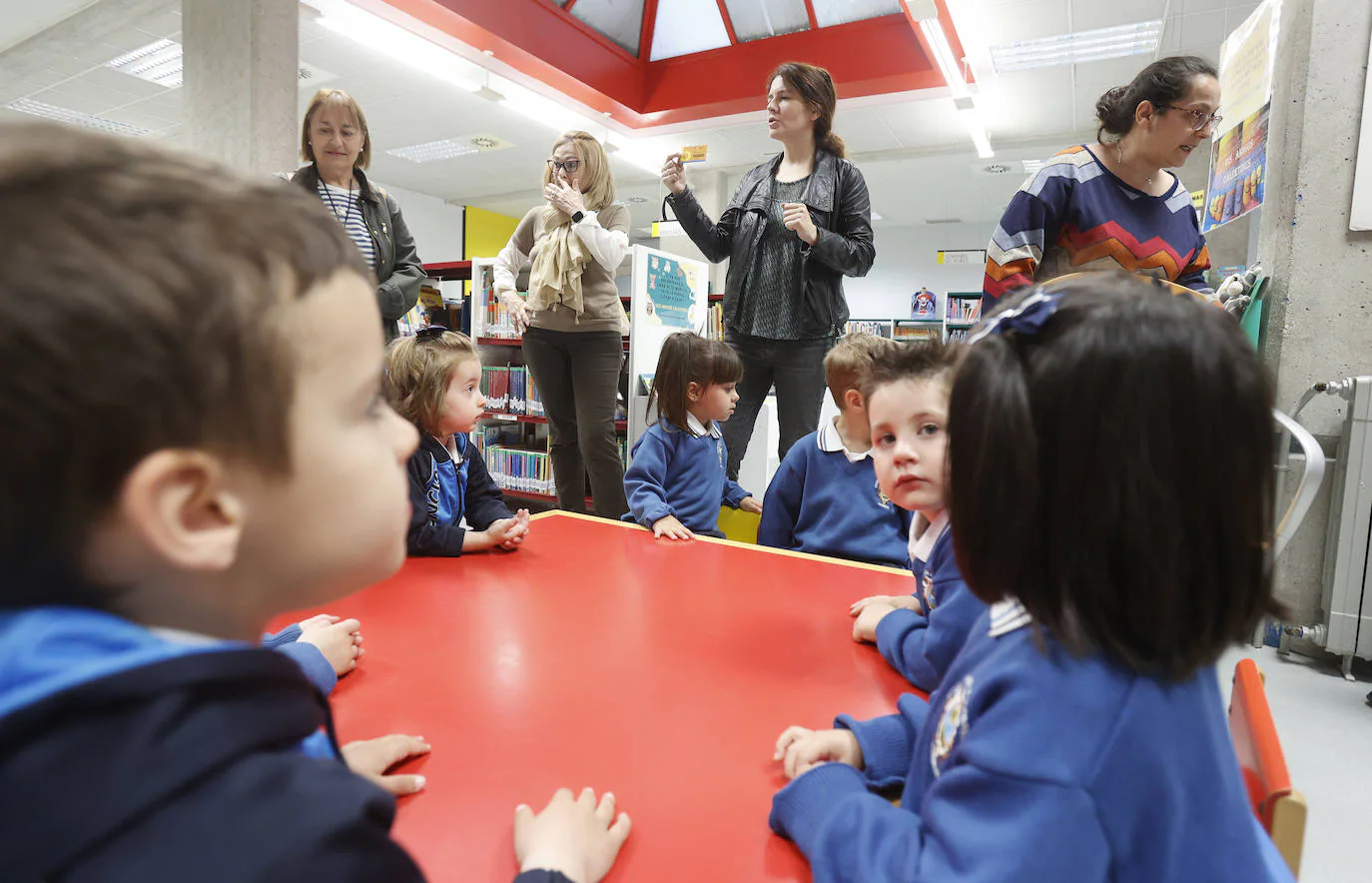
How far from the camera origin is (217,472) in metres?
0.33

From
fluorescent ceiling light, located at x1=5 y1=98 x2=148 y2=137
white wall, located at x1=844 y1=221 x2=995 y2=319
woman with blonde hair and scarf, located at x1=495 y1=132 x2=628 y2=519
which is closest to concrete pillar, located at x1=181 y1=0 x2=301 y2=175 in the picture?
woman with blonde hair and scarf, located at x1=495 y1=132 x2=628 y2=519

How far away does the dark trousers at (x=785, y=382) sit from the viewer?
2436 mm

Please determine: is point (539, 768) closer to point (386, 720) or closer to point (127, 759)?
point (386, 720)

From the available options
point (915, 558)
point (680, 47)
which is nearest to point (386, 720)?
point (915, 558)

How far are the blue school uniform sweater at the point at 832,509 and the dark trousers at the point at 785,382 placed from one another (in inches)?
16.3

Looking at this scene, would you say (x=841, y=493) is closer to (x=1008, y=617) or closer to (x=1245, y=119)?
(x=1008, y=617)

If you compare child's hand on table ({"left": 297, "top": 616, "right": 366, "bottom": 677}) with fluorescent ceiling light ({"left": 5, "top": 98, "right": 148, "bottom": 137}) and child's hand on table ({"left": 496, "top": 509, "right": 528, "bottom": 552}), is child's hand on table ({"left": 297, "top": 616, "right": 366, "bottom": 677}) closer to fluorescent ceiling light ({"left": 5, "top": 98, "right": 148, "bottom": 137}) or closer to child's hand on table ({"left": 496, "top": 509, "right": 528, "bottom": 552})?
child's hand on table ({"left": 496, "top": 509, "right": 528, "bottom": 552})

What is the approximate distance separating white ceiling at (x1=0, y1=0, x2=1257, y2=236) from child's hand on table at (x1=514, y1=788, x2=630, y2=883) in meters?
5.33

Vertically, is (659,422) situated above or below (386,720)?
above

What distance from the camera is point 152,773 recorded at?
0.95 feet

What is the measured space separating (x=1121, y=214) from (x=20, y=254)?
2198 mm

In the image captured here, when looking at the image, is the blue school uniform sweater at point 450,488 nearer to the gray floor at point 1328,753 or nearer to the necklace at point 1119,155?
the gray floor at point 1328,753

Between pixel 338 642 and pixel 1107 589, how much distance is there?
2.54 ft

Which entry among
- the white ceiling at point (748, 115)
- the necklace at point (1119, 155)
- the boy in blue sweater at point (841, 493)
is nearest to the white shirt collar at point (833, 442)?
the boy in blue sweater at point (841, 493)
